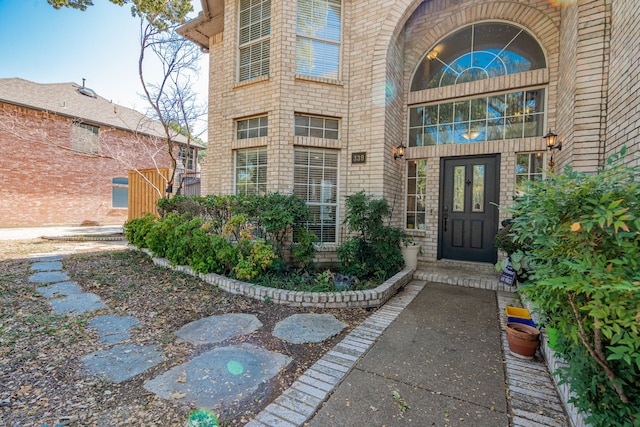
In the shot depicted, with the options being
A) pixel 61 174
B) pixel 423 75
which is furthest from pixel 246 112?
pixel 61 174

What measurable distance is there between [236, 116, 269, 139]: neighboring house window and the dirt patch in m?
3.13

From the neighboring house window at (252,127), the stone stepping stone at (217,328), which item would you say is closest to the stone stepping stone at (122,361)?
the stone stepping stone at (217,328)

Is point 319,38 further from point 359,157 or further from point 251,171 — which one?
point 251,171

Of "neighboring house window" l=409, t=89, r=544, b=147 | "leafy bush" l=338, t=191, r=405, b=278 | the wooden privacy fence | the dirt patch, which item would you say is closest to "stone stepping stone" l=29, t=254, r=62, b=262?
the dirt patch

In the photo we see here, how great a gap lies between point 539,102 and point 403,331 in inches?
200

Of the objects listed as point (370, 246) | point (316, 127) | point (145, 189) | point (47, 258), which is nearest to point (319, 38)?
point (316, 127)

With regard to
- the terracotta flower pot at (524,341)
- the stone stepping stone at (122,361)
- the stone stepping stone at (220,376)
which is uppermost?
the terracotta flower pot at (524,341)

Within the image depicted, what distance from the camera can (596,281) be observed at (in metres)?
1.26

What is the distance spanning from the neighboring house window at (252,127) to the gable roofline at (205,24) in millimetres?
2735

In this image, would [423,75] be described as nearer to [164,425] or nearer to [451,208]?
[451,208]

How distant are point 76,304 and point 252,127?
4199 millimetres

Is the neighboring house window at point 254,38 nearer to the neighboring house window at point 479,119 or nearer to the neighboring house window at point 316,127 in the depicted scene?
the neighboring house window at point 316,127

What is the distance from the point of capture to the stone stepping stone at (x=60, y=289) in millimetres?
4023

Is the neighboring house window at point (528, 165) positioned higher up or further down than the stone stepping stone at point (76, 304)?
higher up
